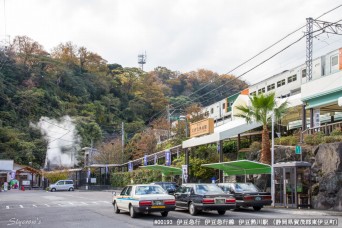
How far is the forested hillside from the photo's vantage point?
7844 centimetres

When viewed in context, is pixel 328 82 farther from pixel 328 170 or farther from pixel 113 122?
pixel 113 122

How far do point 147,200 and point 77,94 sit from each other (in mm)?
76556

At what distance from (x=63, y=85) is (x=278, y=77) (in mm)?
52387

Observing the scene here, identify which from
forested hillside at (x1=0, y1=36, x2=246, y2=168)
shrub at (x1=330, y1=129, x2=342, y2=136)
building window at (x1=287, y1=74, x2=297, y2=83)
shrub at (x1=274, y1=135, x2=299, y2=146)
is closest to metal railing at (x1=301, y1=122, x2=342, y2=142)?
shrub at (x1=330, y1=129, x2=342, y2=136)

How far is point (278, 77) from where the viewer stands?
5472 cm

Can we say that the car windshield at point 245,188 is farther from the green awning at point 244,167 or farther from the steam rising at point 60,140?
the steam rising at point 60,140

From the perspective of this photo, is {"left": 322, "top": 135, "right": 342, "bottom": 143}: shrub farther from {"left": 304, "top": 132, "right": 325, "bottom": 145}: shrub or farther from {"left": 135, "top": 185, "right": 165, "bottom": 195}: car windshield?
{"left": 135, "top": 185, "right": 165, "bottom": 195}: car windshield

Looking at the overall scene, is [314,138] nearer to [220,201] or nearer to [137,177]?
[220,201]

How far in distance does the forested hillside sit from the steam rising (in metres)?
1.18

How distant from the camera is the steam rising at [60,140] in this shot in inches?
3128

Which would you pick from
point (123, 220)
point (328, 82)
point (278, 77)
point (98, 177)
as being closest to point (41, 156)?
point (98, 177)

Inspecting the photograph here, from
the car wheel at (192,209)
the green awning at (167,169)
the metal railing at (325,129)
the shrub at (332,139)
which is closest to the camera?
the car wheel at (192,209)

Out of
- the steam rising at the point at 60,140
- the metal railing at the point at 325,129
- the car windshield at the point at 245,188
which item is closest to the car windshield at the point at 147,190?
the car windshield at the point at 245,188

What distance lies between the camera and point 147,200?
1756 centimetres
